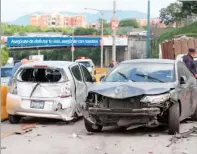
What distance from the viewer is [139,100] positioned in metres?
9.28

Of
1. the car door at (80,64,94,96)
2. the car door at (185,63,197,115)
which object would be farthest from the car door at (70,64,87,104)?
the car door at (185,63,197,115)

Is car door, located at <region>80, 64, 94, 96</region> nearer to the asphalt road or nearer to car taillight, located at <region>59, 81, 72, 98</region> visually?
car taillight, located at <region>59, 81, 72, 98</region>

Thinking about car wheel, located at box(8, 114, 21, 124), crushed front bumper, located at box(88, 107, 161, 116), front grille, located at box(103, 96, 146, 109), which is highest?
front grille, located at box(103, 96, 146, 109)

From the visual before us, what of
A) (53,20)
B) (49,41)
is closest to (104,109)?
(49,41)

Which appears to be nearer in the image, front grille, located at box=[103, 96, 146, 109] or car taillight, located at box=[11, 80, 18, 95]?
front grille, located at box=[103, 96, 146, 109]

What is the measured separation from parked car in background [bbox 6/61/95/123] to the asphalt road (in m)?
0.35

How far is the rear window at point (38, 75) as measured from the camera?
39.0 feet

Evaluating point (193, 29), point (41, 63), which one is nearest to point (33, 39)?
point (193, 29)

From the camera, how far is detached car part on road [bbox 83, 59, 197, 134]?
9.25 m

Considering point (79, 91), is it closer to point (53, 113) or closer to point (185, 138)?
point (53, 113)

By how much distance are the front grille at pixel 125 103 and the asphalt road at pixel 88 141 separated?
0.60m

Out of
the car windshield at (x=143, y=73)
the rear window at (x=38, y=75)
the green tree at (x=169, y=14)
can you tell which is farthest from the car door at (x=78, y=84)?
the green tree at (x=169, y=14)

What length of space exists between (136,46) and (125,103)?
82.3 m

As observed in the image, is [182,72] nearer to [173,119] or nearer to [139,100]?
[173,119]
